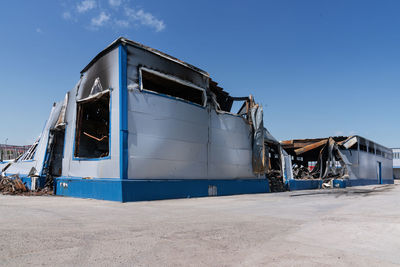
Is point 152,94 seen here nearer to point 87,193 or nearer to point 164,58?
point 164,58

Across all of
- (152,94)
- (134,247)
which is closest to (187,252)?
(134,247)

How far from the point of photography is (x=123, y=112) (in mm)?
10109

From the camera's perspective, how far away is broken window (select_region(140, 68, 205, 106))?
11.8m

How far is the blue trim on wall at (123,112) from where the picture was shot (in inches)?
387

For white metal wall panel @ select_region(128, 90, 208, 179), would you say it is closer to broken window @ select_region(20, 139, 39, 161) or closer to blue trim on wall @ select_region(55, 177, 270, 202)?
blue trim on wall @ select_region(55, 177, 270, 202)

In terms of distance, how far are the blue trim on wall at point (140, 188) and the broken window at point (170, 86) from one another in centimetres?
406

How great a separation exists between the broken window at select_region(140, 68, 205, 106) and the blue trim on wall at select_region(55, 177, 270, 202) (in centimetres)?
406

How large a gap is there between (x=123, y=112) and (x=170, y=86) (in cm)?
367

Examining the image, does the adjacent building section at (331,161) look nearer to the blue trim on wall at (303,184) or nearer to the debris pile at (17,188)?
the blue trim on wall at (303,184)

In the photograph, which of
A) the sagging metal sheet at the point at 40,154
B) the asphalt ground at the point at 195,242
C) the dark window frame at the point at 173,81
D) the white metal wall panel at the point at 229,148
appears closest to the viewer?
the asphalt ground at the point at 195,242

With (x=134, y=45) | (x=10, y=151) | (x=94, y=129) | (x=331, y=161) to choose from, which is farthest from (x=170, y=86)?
(x=10, y=151)

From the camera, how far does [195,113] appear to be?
1266 cm

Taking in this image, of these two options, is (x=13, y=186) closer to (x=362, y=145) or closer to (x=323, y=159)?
(x=323, y=159)

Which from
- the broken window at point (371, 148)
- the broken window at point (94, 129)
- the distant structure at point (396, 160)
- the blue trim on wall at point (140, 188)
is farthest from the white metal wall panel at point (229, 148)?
the distant structure at point (396, 160)
